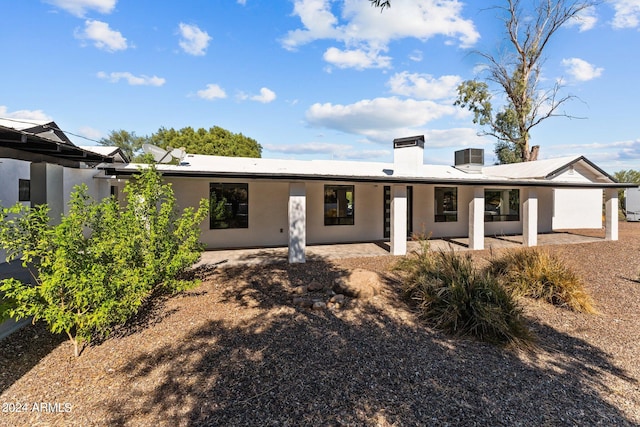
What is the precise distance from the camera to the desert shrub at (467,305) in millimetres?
4555

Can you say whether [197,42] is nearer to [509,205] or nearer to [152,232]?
[152,232]

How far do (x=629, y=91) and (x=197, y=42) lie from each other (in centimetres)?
1880

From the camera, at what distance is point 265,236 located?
11.6 meters

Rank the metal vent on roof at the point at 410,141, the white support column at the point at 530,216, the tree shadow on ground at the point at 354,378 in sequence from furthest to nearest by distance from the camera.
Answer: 1. the metal vent on roof at the point at 410,141
2. the white support column at the point at 530,216
3. the tree shadow on ground at the point at 354,378

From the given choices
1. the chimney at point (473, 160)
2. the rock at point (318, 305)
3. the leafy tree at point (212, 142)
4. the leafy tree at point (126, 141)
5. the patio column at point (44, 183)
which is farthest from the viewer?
the leafy tree at point (126, 141)

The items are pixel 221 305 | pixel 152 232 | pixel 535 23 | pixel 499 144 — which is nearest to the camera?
pixel 152 232

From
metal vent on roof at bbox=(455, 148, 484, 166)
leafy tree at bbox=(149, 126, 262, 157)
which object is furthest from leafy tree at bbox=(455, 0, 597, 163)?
leafy tree at bbox=(149, 126, 262, 157)

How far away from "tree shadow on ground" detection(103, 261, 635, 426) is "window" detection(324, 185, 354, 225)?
292 inches

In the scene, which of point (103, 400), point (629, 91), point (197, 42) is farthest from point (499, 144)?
point (103, 400)

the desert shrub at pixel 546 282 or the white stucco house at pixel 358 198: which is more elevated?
the white stucco house at pixel 358 198

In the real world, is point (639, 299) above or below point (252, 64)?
below

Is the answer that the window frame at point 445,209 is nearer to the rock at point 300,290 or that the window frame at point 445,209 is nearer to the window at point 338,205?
the window at point 338,205

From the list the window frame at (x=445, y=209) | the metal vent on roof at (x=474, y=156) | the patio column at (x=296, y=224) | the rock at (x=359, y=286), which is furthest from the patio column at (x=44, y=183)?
the metal vent on roof at (x=474, y=156)

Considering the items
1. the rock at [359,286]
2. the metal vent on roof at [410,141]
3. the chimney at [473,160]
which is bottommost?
the rock at [359,286]
